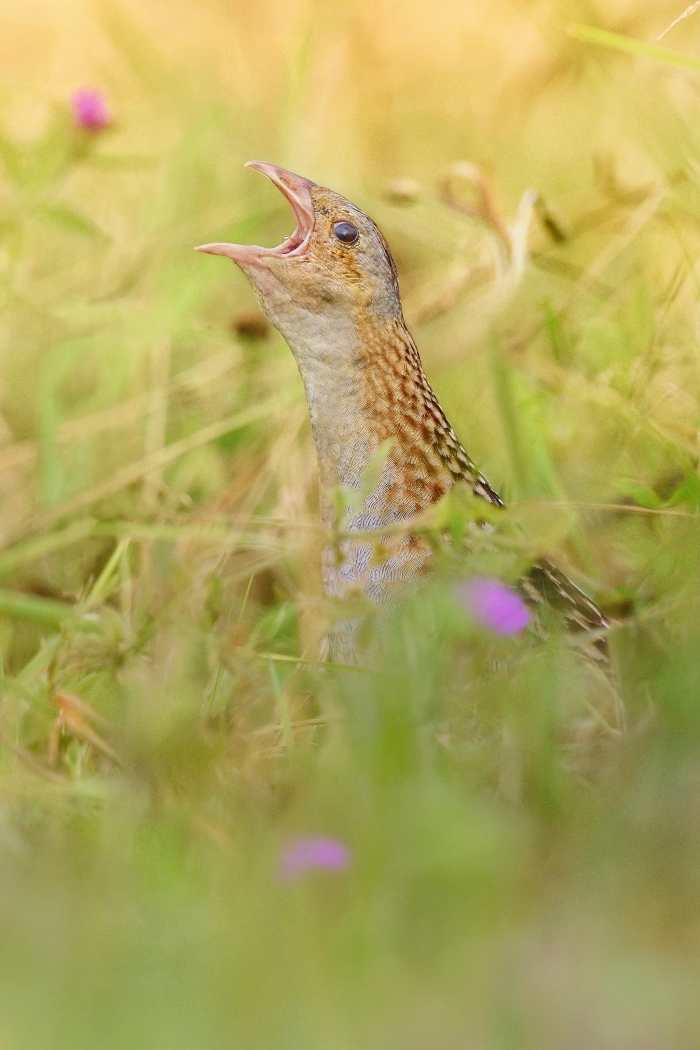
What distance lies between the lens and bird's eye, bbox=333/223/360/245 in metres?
2.07

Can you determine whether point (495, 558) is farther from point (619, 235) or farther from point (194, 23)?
point (194, 23)

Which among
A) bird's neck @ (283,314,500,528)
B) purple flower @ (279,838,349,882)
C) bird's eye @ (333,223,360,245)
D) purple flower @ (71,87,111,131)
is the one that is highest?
bird's eye @ (333,223,360,245)

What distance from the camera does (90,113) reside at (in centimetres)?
257

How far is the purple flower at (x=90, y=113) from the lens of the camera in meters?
2.57

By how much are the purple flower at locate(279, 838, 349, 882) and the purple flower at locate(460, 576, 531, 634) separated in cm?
36

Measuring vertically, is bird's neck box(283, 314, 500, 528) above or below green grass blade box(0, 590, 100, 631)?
above

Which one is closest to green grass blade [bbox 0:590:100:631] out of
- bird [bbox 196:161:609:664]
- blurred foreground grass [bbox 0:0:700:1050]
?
blurred foreground grass [bbox 0:0:700:1050]

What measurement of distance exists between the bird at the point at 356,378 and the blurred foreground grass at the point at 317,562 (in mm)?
94

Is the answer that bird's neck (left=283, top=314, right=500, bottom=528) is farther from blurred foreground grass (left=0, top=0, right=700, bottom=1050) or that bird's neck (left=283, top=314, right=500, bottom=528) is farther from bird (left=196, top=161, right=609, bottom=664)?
blurred foreground grass (left=0, top=0, right=700, bottom=1050)

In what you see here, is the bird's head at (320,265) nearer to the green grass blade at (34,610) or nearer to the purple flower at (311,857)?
the green grass blade at (34,610)

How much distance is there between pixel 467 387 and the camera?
295 centimetres

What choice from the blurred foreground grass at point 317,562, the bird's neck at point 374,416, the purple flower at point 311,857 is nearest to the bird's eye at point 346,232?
the bird's neck at point 374,416

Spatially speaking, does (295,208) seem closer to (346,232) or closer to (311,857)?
(346,232)

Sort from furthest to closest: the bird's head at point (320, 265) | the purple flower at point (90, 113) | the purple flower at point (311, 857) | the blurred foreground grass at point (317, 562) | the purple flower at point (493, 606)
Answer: the purple flower at point (90, 113) < the bird's head at point (320, 265) < the purple flower at point (493, 606) < the purple flower at point (311, 857) < the blurred foreground grass at point (317, 562)
